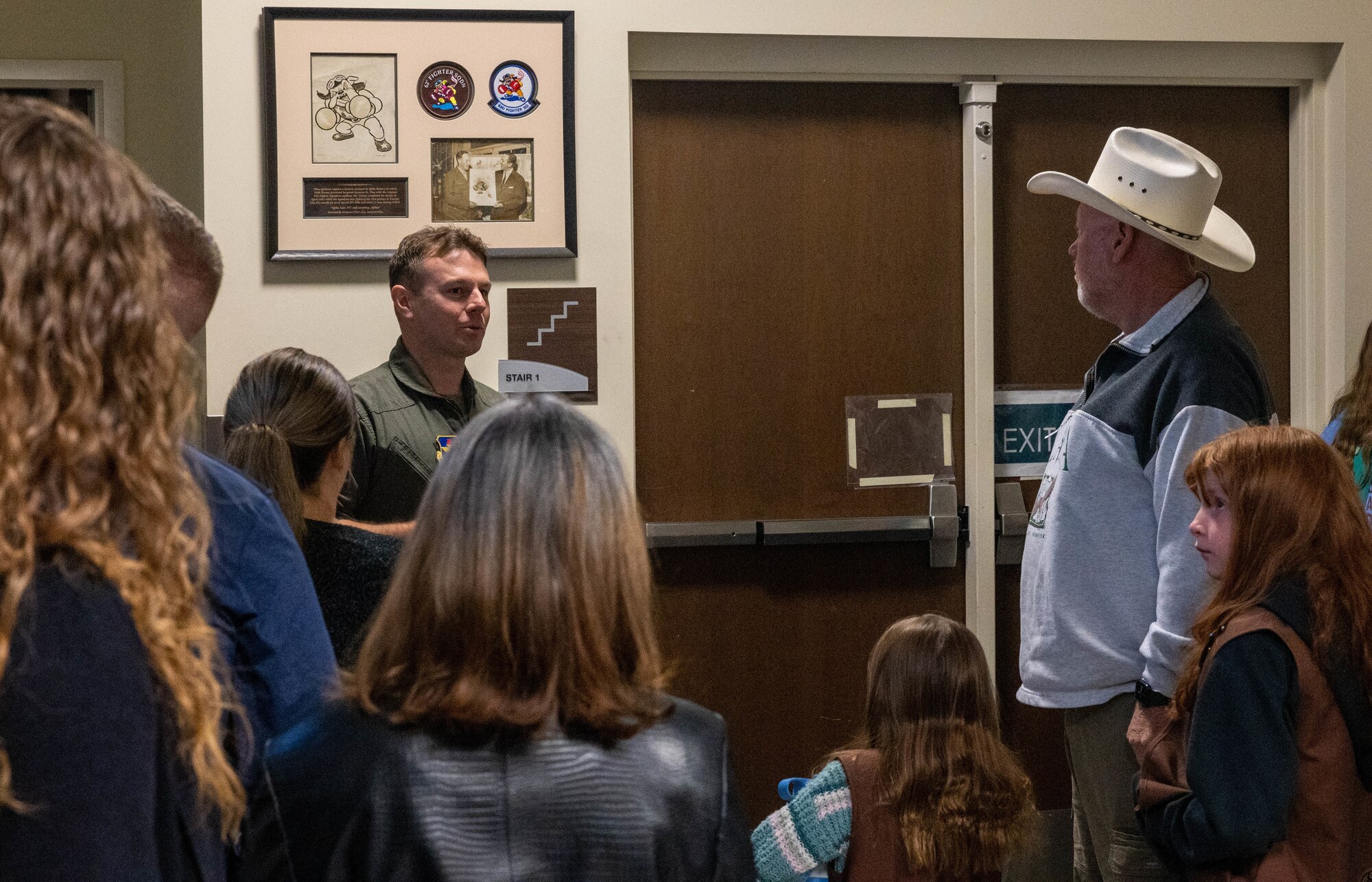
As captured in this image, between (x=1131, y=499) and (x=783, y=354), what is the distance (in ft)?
4.36

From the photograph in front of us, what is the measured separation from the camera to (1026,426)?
365cm

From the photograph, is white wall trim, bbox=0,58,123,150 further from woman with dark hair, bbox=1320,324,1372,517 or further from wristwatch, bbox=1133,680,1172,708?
woman with dark hair, bbox=1320,324,1372,517

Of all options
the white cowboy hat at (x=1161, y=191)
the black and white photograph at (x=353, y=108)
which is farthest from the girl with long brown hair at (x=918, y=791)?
the black and white photograph at (x=353, y=108)

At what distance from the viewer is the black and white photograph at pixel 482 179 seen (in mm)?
3213

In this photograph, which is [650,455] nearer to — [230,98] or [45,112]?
[230,98]

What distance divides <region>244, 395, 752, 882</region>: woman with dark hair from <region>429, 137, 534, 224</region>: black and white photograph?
7.10 feet

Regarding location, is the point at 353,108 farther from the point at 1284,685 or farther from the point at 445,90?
the point at 1284,685

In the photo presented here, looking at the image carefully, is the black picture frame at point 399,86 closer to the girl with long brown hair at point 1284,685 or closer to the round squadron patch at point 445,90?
the round squadron patch at point 445,90

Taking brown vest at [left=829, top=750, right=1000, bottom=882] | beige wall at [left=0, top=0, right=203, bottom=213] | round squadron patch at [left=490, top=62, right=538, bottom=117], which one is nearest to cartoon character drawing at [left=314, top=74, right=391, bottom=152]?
round squadron patch at [left=490, top=62, right=538, bottom=117]

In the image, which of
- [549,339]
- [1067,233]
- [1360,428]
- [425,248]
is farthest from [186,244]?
[1067,233]

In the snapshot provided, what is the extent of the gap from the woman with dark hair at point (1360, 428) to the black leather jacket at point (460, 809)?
201cm

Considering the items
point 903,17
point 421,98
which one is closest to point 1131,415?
point 903,17

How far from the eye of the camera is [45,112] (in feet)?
3.13

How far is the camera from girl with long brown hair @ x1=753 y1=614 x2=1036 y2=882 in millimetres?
2061
